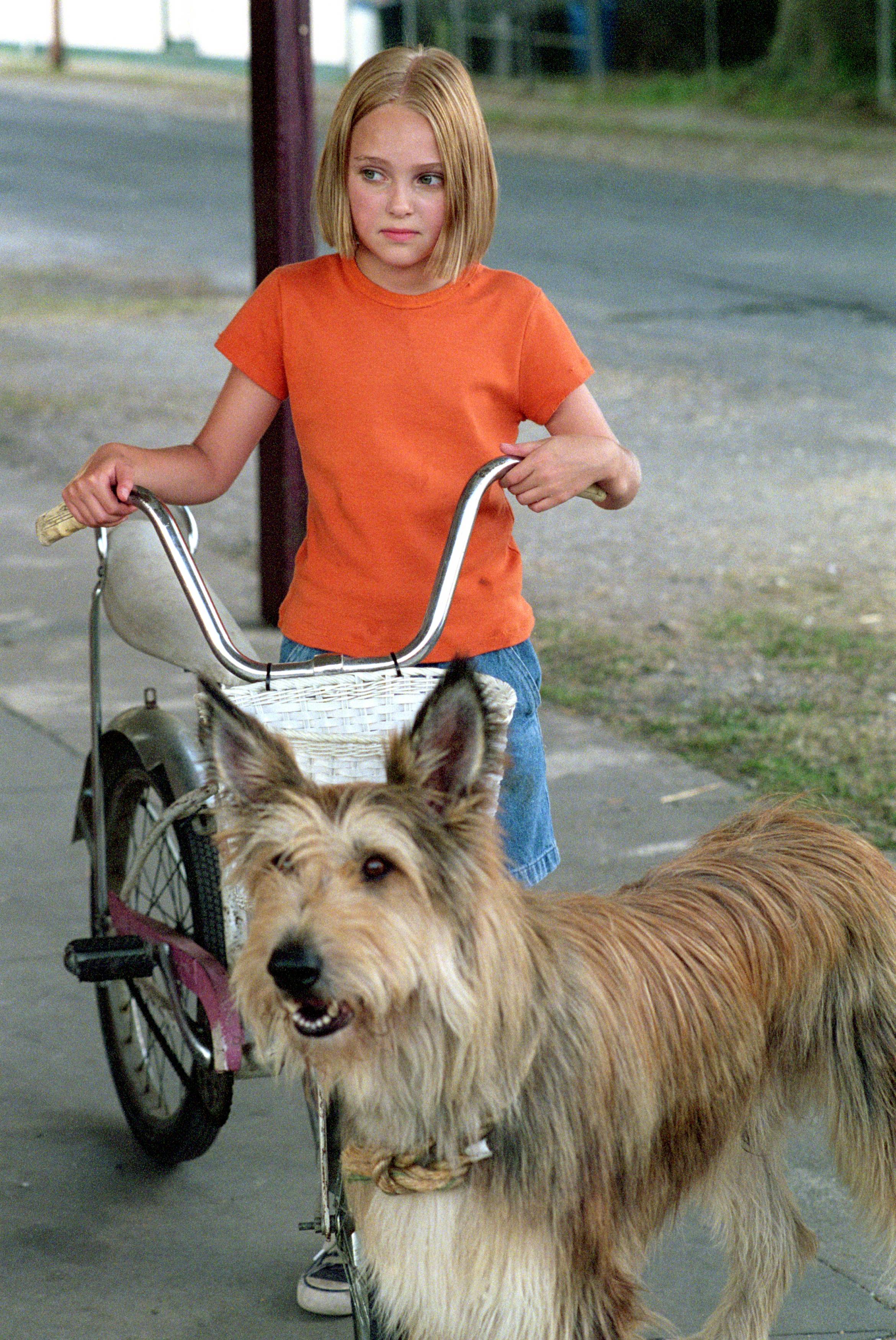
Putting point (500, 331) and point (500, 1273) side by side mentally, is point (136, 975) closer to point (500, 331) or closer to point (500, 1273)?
point (500, 1273)

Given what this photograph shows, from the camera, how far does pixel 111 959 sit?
11.1ft

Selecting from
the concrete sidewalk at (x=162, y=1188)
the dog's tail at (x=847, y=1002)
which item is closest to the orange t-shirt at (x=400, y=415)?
the dog's tail at (x=847, y=1002)

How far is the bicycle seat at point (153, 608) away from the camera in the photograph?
325 cm

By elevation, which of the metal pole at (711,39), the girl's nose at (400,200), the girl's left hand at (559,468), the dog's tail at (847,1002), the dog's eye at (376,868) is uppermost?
the metal pole at (711,39)

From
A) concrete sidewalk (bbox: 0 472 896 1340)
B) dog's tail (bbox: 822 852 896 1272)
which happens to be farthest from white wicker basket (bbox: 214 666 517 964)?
concrete sidewalk (bbox: 0 472 896 1340)

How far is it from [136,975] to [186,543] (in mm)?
901

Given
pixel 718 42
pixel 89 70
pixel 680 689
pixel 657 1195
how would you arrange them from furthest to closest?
1. pixel 89 70
2. pixel 718 42
3. pixel 680 689
4. pixel 657 1195

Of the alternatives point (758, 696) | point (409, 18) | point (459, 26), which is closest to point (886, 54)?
point (459, 26)

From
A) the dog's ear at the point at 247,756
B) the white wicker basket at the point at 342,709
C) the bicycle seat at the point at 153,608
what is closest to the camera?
the dog's ear at the point at 247,756

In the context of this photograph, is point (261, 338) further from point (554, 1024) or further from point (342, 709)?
point (554, 1024)

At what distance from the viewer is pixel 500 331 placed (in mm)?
2990

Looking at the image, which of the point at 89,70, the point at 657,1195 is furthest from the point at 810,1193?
the point at 89,70

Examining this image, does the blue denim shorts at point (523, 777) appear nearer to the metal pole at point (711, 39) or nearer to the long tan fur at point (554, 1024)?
the long tan fur at point (554, 1024)

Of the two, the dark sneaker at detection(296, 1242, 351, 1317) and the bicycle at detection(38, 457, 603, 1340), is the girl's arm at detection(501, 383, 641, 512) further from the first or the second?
the dark sneaker at detection(296, 1242, 351, 1317)
